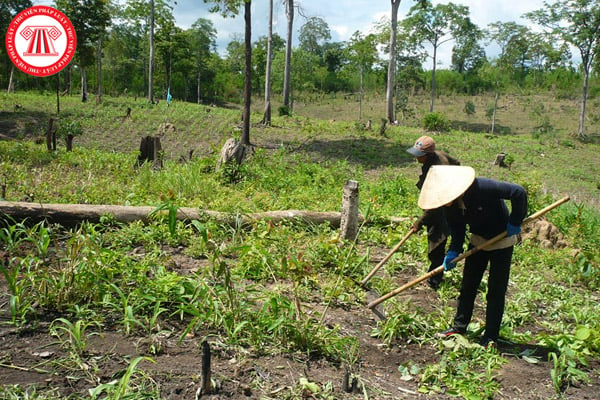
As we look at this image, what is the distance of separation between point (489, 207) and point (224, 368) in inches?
82.2

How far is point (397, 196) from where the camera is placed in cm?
798

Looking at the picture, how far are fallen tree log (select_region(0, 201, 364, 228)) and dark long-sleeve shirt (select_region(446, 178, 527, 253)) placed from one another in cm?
197

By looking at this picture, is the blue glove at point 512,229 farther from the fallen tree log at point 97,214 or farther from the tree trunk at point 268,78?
the tree trunk at point 268,78

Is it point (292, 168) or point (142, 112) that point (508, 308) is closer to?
point (292, 168)

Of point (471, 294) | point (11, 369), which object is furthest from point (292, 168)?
point (11, 369)

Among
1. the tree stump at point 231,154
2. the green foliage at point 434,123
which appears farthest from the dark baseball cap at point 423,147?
the green foliage at point 434,123

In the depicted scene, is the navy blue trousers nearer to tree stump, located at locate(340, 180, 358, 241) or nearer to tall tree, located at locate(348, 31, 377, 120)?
tree stump, located at locate(340, 180, 358, 241)

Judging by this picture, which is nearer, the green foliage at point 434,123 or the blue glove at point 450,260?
the blue glove at point 450,260

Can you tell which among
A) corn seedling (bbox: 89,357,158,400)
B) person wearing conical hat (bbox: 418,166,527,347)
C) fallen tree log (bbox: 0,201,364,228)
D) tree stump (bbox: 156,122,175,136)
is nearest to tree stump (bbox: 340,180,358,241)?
fallen tree log (bbox: 0,201,364,228)

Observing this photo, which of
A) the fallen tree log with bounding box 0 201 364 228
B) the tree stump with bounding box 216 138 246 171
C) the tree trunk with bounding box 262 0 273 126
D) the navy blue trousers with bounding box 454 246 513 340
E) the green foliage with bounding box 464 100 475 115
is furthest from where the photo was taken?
the green foliage with bounding box 464 100 475 115

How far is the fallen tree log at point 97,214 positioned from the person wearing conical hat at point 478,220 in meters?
1.86

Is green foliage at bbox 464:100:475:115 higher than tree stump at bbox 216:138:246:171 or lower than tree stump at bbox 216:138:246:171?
higher

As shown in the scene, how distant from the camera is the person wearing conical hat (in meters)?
3.04

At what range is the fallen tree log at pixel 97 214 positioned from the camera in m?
4.45
